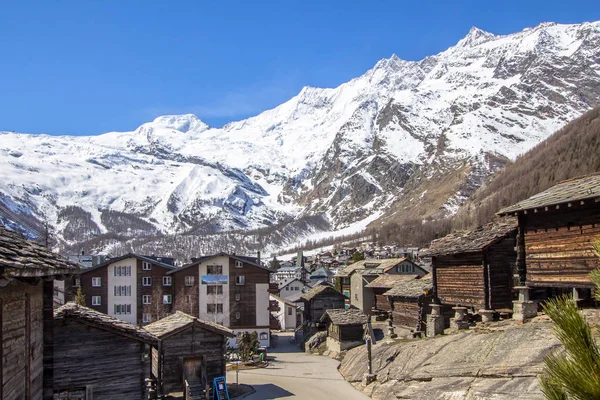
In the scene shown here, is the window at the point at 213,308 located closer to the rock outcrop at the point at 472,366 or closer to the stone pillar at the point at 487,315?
the rock outcrop at the point at 472,366

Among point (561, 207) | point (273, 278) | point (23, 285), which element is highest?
point (561, 207)

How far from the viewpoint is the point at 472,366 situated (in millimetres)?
23234

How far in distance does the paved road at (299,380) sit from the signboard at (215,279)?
10.9 m

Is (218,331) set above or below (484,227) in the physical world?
below

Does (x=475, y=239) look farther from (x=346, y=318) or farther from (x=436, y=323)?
(x=346, y=318)

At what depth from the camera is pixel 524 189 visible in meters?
196

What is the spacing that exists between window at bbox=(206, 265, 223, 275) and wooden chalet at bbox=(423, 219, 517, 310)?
31.7m

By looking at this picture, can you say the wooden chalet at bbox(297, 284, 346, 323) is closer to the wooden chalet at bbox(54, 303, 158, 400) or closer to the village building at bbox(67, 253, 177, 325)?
the village building at bbox(67, 253, 177, 325)

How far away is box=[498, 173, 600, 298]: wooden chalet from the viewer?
21641 mm

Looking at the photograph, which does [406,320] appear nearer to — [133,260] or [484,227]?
[484,227]

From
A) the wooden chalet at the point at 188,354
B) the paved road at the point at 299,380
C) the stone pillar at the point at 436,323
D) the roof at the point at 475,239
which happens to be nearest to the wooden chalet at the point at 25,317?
the wooden chalet at the point at 188,354

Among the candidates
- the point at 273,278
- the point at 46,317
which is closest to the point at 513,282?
the point at 46,317

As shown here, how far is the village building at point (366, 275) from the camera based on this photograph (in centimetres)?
6931

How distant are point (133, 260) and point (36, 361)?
4989 centimetres
